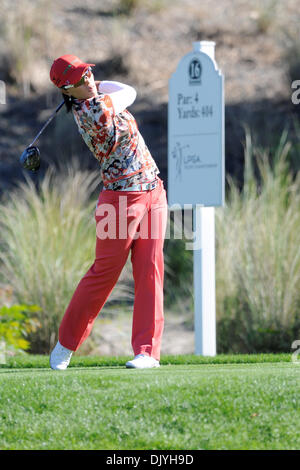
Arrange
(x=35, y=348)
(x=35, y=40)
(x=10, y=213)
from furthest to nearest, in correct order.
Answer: (x=35, y=40)
(x=10, y=213)
(x=35, y=348)

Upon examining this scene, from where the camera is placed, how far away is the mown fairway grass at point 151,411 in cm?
404

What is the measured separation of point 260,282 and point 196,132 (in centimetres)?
160

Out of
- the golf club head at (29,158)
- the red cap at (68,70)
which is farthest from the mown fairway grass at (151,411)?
the red cap at (68,70)

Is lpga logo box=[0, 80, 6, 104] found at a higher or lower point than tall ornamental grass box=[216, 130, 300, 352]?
higher

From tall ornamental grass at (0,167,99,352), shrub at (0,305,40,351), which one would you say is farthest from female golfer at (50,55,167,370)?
tall ornamental grass at (0,167,99,352)

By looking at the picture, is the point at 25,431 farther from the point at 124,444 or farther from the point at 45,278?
the point at 45,278

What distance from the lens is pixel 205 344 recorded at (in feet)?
24.6

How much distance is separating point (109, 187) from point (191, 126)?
9.14ft

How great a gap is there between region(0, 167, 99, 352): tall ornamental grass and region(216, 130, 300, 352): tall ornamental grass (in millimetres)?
1463

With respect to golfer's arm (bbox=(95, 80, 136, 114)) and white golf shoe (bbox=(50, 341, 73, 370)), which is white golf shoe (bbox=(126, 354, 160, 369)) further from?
golfer's arm (bbox=(95, 80, 136, 114))

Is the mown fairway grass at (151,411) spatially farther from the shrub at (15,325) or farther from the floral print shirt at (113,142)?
the shrub at (15,325)

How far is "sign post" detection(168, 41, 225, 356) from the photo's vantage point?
24.7ft

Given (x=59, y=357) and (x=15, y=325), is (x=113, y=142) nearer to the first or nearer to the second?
(x=59, y=357)
